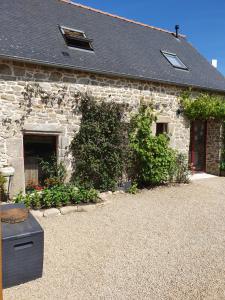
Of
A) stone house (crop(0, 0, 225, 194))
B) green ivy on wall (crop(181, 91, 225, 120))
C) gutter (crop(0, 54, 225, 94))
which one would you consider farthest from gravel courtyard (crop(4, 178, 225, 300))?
green ivy on wall (crop(181, 91, 225, 120))

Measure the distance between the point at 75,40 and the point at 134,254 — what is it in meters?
6.41

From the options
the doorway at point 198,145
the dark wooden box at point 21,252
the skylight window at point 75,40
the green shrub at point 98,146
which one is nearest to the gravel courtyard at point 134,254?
the dark wooden box at point 21,252

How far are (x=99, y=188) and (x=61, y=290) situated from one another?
14.2ft

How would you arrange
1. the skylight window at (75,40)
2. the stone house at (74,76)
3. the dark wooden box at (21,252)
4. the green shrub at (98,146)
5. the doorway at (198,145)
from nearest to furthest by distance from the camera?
the dark wooden box at (21,252) < the stone house at (74,76) < the green shrub at (98,146) < the skylight window at (75,40) < the doorway at (198,145)

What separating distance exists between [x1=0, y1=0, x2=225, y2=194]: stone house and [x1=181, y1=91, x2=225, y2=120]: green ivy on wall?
Answer: 25 cm

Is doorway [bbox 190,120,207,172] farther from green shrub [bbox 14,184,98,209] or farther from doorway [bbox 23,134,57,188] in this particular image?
doorway [bbox 23,134,57,188]

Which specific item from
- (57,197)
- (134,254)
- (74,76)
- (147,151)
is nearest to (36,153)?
(57,197)

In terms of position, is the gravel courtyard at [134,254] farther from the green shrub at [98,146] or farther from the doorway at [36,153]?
the doorway at [36,153]

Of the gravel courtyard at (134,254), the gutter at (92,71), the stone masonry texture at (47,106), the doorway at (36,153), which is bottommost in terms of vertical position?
the gravel courtyard at (134,254)

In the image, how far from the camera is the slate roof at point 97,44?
271 inches

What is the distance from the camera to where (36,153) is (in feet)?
23.4

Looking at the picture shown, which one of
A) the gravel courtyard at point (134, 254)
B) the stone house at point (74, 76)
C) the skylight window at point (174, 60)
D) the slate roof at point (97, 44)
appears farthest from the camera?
the skylight window at point (174, 60)

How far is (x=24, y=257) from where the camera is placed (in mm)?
3385

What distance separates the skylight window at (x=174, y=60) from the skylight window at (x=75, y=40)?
347cm
